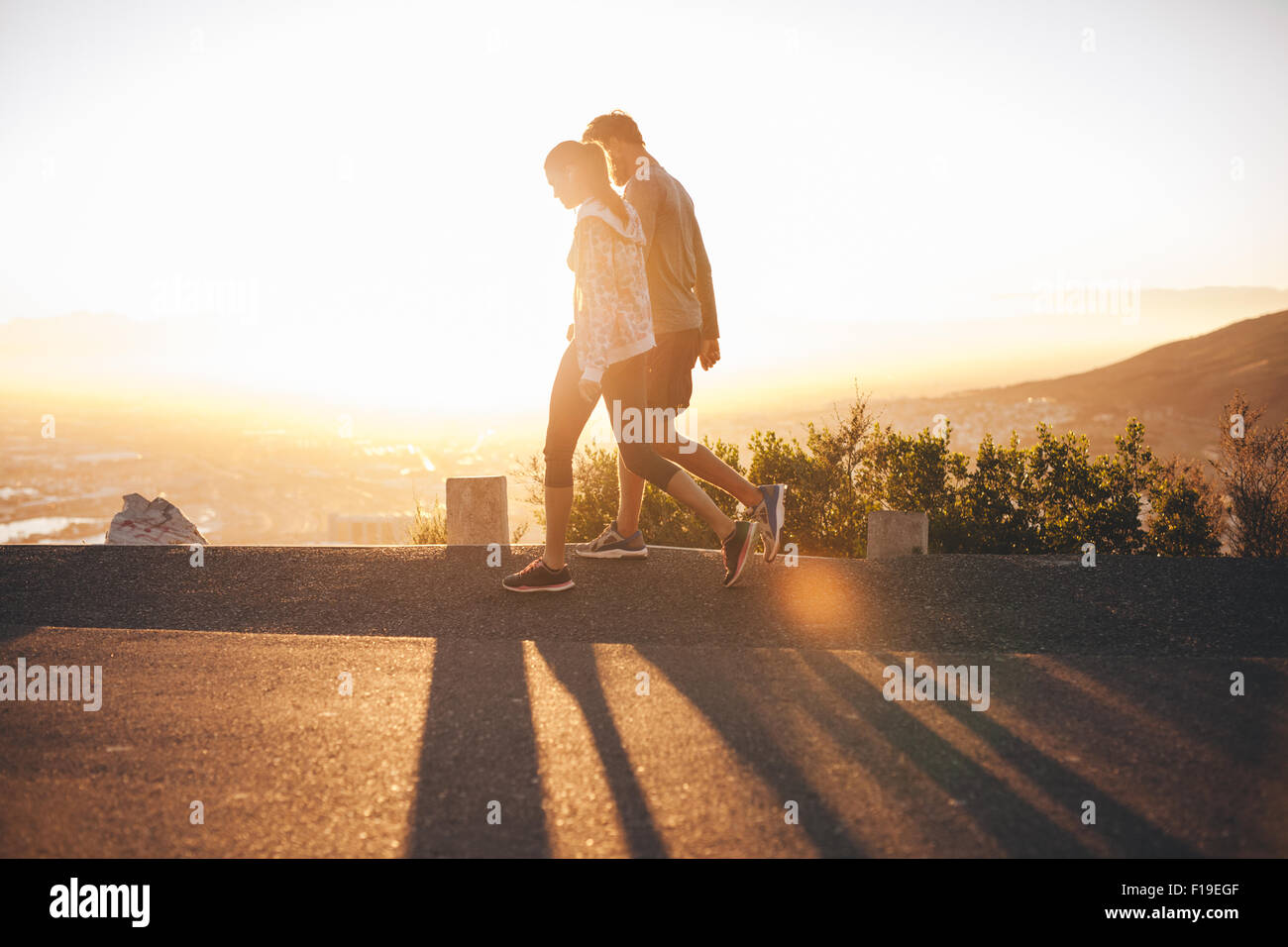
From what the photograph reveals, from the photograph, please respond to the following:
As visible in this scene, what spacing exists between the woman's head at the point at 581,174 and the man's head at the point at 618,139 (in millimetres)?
232

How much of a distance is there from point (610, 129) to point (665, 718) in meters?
3.00

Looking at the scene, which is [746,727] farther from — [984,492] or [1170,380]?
[1170,380]

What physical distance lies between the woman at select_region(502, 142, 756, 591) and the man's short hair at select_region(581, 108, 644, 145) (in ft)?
0.66

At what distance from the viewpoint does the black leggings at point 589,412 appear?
13.8 feet

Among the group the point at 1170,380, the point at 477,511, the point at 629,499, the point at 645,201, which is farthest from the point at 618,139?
the point at 1170,380

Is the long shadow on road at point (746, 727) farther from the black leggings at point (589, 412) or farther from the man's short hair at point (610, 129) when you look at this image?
the man's short hair at point (610, 129)

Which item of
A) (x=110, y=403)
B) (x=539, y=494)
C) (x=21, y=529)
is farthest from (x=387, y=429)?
(x=539, y=494)

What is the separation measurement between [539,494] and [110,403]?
13189cm

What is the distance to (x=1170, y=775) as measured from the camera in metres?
2.33

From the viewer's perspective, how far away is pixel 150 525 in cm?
744

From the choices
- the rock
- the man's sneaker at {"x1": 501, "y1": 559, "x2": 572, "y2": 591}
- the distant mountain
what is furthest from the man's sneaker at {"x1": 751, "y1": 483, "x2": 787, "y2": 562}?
the distant mountain

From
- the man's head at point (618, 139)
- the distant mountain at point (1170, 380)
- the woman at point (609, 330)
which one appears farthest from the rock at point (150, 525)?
the distant mountain at point (1170, 380)

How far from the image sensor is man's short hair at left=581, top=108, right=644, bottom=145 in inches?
173
